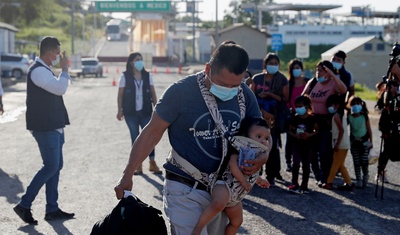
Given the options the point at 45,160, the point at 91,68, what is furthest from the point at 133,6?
the point at 45,160

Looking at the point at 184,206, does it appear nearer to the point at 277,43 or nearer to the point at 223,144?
the point at 223,144

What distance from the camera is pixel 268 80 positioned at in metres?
10.4

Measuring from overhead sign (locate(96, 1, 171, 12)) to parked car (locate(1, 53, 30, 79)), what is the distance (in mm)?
30987

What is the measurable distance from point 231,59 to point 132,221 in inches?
44.6

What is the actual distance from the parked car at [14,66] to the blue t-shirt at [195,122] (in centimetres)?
4342

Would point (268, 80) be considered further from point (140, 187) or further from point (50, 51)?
point (50, 51)

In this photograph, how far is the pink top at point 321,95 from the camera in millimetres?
10328

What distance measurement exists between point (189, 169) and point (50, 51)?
143 inches

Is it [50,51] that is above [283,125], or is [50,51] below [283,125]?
above

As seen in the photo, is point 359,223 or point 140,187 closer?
point 359,223

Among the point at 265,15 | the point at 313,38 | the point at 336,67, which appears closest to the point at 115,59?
the point at 313,38

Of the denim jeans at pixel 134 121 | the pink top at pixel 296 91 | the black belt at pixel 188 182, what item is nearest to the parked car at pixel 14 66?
the denim jeans at pixel 134 121

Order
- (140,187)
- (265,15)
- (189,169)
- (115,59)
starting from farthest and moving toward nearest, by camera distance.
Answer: (265,15)
(115,59)
(140,187)
(189,169)

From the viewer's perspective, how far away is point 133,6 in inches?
3162
